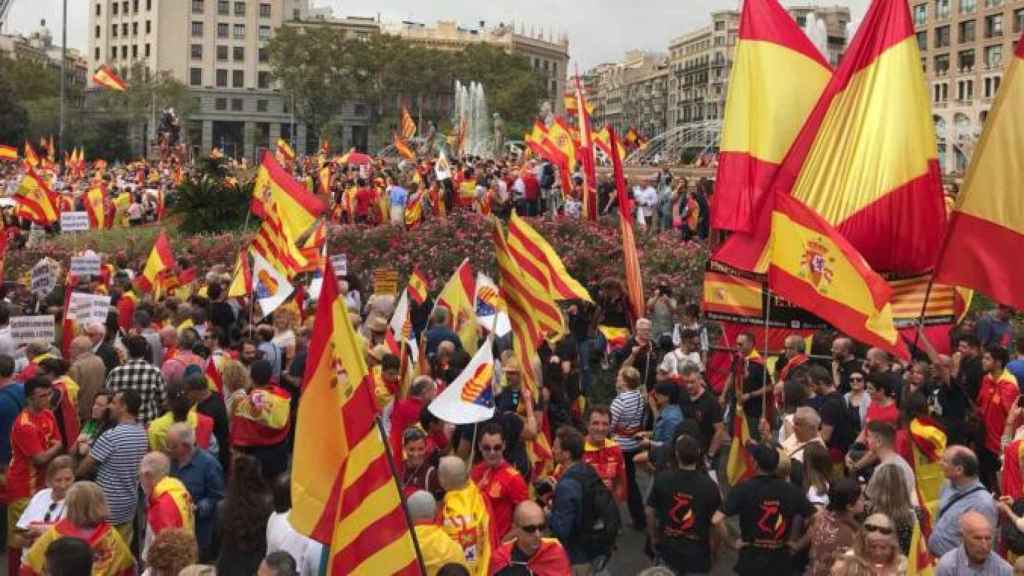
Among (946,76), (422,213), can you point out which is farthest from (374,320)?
(946,76)

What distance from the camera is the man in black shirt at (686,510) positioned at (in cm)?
700

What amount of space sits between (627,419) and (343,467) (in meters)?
4.13

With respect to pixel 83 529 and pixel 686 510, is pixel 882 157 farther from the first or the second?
pixel 83 529

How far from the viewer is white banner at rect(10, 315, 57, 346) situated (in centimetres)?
1080

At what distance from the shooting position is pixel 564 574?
625cm

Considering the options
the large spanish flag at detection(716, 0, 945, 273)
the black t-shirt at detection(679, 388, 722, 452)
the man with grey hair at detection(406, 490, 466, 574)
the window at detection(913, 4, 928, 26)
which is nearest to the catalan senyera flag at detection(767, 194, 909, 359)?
the black t-shirt at detection(679, 388, 722, 452)

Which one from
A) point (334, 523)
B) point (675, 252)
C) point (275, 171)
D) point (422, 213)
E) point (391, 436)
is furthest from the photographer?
point (422, 213)

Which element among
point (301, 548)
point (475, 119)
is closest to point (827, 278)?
Result: point (301, 548)

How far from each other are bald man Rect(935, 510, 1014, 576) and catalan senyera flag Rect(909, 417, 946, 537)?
220cm

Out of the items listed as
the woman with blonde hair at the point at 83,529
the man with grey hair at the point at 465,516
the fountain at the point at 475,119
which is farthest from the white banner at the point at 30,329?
the fountain at the point at 475,119

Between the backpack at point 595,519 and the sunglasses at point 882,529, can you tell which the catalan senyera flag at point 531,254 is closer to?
the backpack at point 595,519

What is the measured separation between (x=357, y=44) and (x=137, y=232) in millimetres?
72180

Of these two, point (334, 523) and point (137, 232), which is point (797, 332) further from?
point (137, 232)

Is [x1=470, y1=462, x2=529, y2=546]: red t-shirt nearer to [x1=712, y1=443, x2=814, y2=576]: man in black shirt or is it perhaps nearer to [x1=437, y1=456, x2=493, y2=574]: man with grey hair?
[x1=437, y1=456, x2=493, y2=574]: man with grey hair
